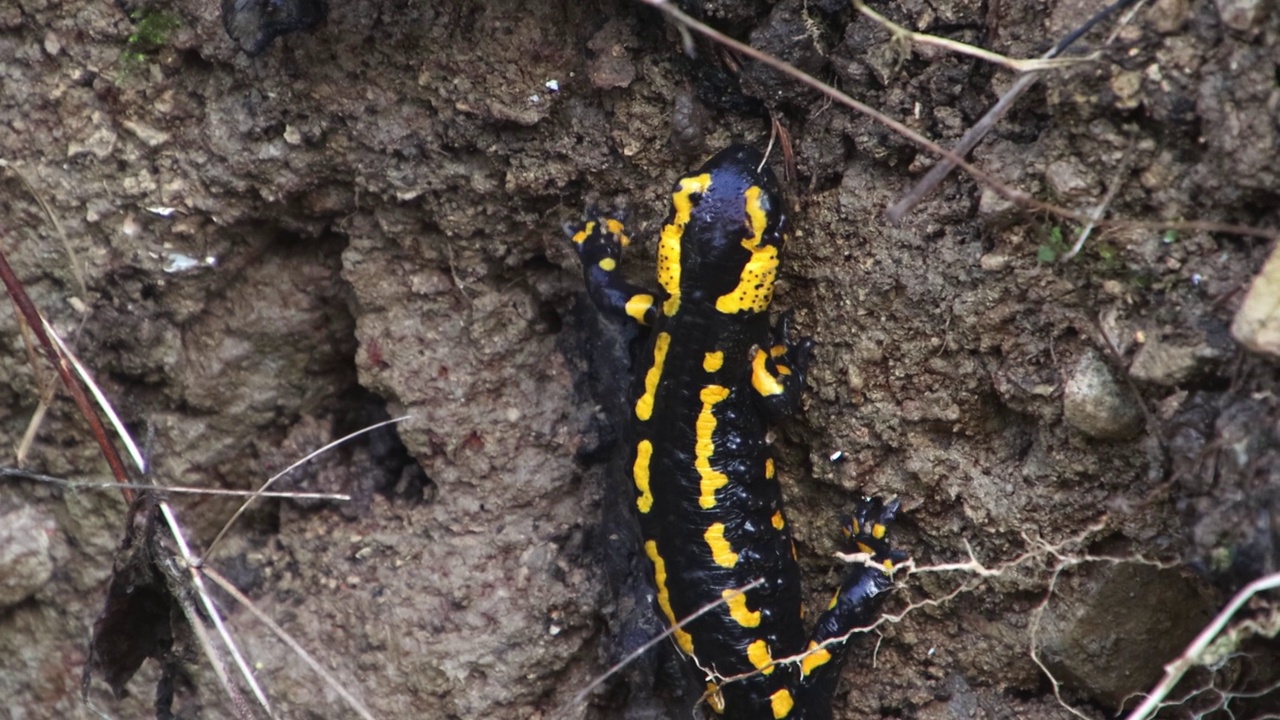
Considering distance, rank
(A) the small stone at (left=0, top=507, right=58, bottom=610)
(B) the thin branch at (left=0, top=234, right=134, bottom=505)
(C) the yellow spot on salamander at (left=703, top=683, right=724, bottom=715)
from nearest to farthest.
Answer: (B) the thin branch at (left=0, top=234, right=134, bottom=505) < (C) the yellow spot on salamander at (left=703, top=683, right=724, bottom=715) < (A) the small stone at (left=0, top=507, right=58, bottom=610)

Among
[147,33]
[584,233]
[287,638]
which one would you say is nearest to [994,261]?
[584,233]

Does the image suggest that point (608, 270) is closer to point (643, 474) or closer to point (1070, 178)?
point (643, 474)

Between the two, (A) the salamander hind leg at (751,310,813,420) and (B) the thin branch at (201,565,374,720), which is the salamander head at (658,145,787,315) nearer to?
(A) the salamander hind leg at (751,310,813,420)

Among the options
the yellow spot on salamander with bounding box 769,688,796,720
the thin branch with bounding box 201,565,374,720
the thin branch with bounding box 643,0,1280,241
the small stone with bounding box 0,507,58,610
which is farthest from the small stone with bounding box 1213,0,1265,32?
the small stone with bounding box 0,507,58,610

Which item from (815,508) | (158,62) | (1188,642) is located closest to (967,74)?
(815,508)

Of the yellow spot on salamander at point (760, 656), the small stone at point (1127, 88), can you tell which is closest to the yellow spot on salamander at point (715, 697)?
the yellow spot on salamander at point (760, 656)

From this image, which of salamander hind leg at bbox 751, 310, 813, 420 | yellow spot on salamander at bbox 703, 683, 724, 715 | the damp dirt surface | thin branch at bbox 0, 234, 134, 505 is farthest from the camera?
yellow spot on salamander at bbox 703, 683, 724, 715

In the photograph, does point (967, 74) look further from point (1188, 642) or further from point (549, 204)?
point (1188, 642)
